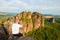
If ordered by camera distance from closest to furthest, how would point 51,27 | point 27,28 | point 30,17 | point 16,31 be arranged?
point 16,31 → point 27,28 → point 30,17 → point 51,27

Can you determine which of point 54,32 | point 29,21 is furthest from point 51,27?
point 29,21

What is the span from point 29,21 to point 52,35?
3.64 metres

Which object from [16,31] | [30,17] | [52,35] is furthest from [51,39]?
[16,31]

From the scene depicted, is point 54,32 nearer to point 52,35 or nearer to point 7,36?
point 52,35

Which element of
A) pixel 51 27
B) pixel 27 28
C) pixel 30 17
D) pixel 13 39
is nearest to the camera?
pixel 13 39

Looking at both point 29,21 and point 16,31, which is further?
point 29,21

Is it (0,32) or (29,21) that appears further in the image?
(29,21)

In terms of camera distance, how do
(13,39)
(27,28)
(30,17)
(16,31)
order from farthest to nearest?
(30,17)
(27,28)
(16,31)
(13,39)

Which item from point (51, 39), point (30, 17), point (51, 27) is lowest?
point (51, 39)

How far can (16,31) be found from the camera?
1.81 metres

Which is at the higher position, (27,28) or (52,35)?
(27,28)

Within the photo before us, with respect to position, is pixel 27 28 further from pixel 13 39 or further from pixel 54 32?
pixel 13 39

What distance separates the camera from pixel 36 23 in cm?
1795

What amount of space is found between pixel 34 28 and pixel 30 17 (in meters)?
1.33
